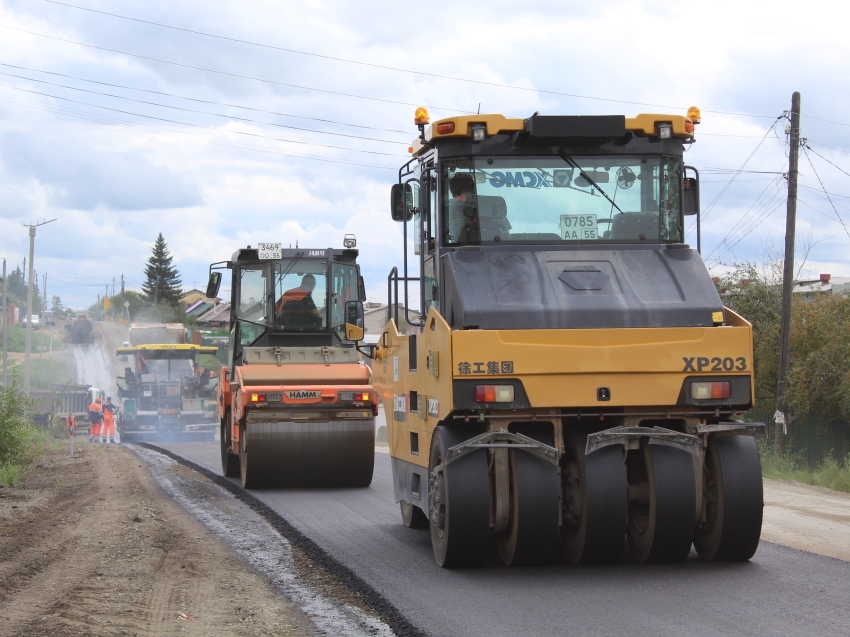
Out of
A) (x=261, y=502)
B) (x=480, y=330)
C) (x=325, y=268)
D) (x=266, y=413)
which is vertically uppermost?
(x=325, y=268)

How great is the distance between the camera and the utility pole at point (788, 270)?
22.2m

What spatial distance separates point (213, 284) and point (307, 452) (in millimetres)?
2901

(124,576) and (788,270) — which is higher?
(788,270)

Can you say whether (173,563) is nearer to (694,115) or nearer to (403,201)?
(403,201)

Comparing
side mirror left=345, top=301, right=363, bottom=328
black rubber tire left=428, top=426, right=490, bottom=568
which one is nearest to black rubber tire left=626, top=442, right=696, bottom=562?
black rubber tire left=428, top=426, right=490, bottom=568

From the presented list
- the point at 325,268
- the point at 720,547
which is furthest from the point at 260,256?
the point at 720,547

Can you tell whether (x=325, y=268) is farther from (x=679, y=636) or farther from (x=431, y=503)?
(x=679, y=636)

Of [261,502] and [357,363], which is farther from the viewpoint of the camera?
[357,363]

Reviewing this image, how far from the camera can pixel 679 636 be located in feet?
18.2

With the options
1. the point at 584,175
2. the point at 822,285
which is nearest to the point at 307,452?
the point at 584,175

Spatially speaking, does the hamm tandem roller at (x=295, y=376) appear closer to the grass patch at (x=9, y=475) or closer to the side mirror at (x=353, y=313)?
the grass patch at (x=9, y=475)

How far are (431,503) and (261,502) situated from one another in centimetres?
525

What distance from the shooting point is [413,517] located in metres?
9.89

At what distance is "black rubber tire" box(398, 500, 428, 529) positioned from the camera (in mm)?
9839
